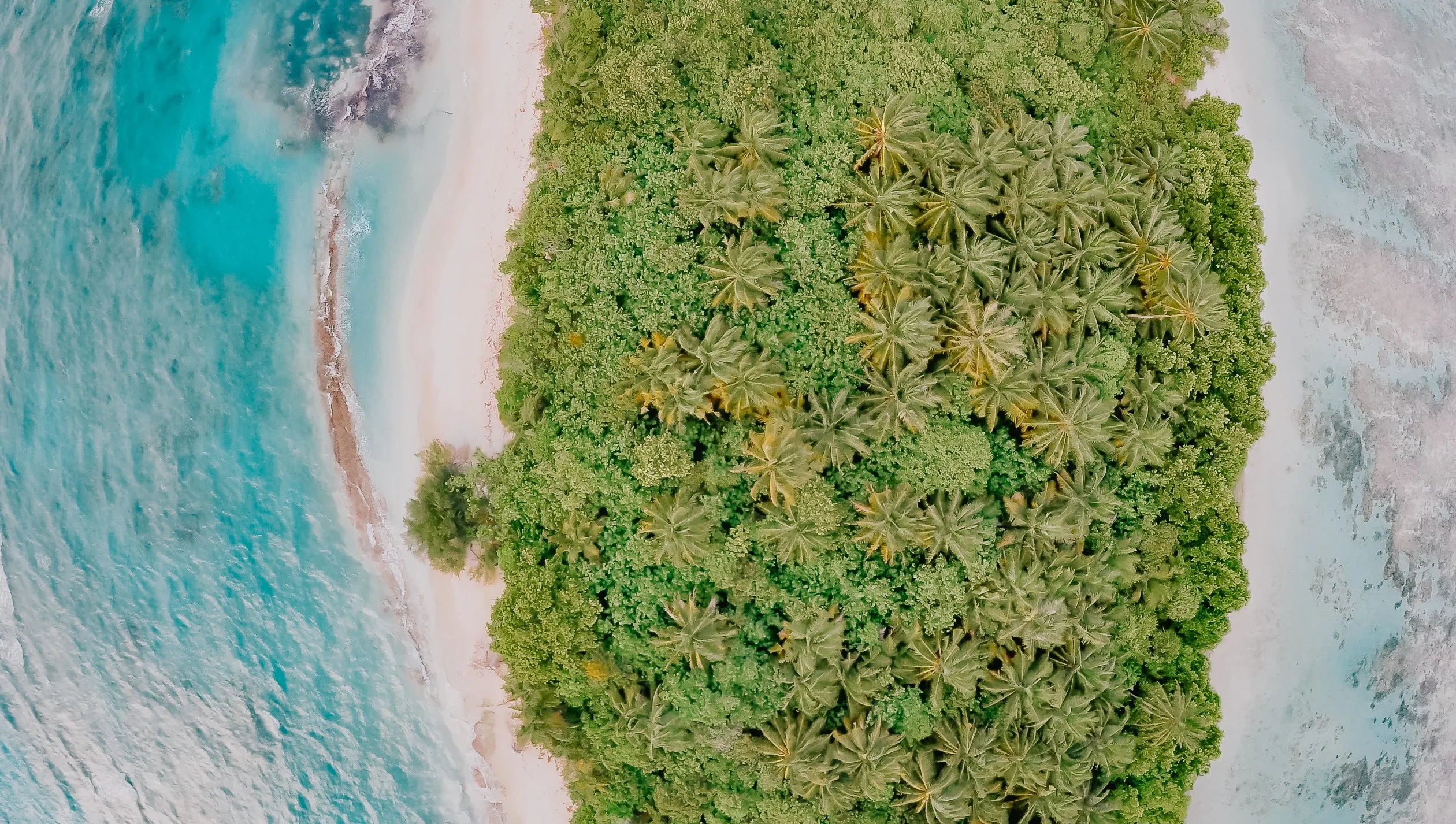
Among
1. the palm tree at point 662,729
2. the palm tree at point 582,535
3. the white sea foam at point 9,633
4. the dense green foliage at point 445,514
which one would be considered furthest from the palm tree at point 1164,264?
the white sea foam at point 9,633

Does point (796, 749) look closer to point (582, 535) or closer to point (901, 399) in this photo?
point (582, 535)

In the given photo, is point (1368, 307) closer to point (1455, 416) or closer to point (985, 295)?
point (1455, 416)

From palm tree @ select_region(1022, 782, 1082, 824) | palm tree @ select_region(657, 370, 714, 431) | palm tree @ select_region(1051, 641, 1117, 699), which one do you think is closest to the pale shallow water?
palm tree @ select_region(1051, 641, 1117, 699)

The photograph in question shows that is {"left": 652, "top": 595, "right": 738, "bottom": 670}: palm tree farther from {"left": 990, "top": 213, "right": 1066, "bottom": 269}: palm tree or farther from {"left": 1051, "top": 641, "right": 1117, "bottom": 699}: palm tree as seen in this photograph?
{"left": 990, "top": 213, "right": 1066, "bottom": 269}: palm tree

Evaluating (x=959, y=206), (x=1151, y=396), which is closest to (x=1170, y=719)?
(x=1151, y=396)

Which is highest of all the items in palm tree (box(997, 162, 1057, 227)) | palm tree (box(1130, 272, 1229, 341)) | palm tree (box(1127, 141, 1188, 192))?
palm tree (box(1127, 141, 1188, 192))

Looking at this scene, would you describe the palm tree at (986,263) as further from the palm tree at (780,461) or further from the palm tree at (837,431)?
the palm tree at (780,461)

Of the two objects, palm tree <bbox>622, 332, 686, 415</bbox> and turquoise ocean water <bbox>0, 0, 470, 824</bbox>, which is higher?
palm tree <bbox>622, 332, 686, 415</bbox>
